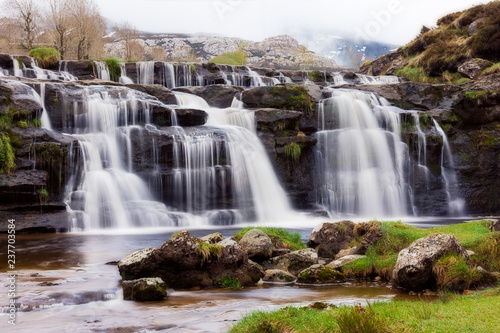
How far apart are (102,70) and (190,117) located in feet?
35.2

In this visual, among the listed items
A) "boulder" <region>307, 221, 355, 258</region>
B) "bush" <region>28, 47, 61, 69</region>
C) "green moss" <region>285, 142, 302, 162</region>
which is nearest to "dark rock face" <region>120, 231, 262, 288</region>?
"boulder" <region>307, 221, 355, 258</region>

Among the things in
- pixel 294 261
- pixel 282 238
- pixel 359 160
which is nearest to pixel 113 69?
pixel 359 160

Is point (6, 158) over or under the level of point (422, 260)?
over

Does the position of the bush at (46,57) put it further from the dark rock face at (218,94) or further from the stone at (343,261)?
the stone at (343,261)

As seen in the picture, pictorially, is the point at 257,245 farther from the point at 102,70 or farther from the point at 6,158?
the point at 102,70

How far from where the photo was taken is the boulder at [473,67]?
3375cm

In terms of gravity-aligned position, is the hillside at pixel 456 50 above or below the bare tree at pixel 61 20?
below

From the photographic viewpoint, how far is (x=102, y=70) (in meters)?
30.2

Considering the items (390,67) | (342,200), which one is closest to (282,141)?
(342,200)

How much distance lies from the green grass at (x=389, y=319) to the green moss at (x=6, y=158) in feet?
48.2

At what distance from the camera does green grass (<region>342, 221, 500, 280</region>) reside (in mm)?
9766

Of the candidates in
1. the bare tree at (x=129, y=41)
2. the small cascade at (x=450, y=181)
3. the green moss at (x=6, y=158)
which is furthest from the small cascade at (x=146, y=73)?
the bare tree at (x=129, y=41)

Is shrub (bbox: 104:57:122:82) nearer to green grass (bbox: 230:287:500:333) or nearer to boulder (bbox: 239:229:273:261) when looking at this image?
boulder (bbox: 239:229:273:261)

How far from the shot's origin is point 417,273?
8.68 m
